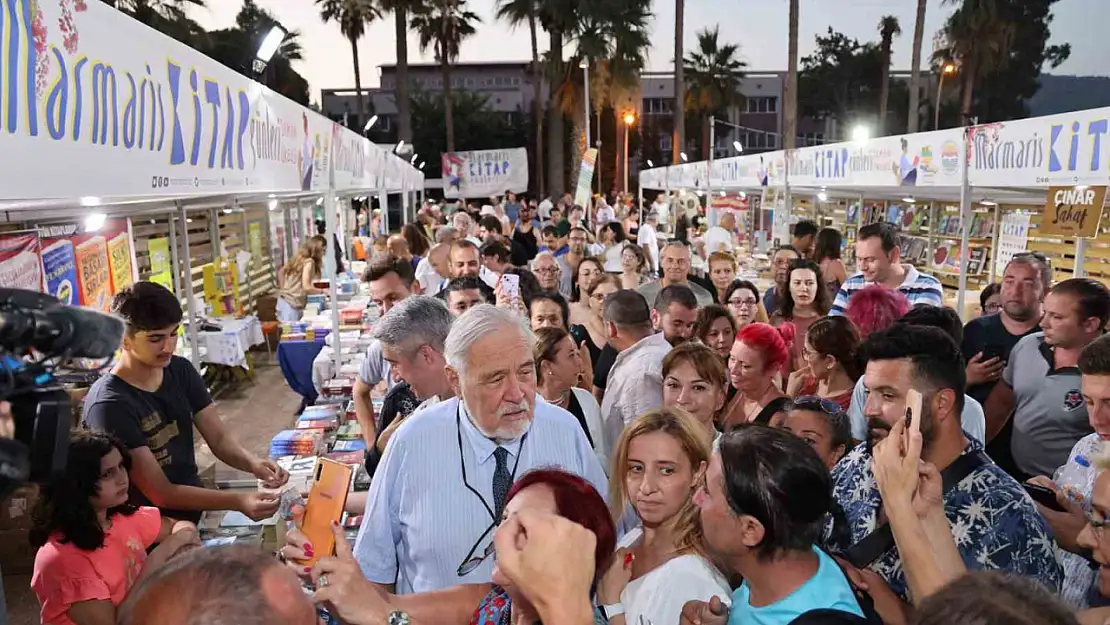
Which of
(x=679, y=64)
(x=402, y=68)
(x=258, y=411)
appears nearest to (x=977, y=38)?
(x=679, y=64)

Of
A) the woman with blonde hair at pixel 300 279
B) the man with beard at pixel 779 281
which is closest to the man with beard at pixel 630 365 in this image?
the man with beard at pixel 779 281

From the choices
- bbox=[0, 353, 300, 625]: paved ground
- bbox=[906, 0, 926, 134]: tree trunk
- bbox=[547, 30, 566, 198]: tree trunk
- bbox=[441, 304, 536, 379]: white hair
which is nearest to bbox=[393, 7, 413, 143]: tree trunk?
bbox=[547, 30, 566, 198]: tree trunk

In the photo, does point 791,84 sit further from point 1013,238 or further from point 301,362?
point 301,362

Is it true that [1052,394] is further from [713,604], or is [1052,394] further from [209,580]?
[209,580]

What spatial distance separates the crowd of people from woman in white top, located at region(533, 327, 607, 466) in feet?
0.04

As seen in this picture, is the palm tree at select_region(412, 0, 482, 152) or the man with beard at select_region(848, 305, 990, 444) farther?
the palm tree at select_region(412, 0, 482, 152)

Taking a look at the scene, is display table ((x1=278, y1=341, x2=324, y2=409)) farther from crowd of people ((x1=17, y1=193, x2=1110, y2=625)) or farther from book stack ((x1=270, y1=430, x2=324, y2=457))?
crowd of people ((x1=17, y1=193, x2=1110, y2=625))

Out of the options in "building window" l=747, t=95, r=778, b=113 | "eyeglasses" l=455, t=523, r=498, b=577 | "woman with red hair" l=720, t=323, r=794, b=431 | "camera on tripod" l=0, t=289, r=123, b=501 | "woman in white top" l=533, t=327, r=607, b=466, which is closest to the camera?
"camera on tripod" l=0, t=289, r=123, b=501

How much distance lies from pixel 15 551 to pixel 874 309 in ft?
18.2

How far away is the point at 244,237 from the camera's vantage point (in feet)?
41.0

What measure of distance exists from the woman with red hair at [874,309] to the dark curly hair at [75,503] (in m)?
3.77

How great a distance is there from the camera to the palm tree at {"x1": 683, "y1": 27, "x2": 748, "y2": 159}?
43.2m

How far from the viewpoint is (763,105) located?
218 feet

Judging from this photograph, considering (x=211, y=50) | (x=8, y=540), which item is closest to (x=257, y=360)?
(x=8, y=540)
